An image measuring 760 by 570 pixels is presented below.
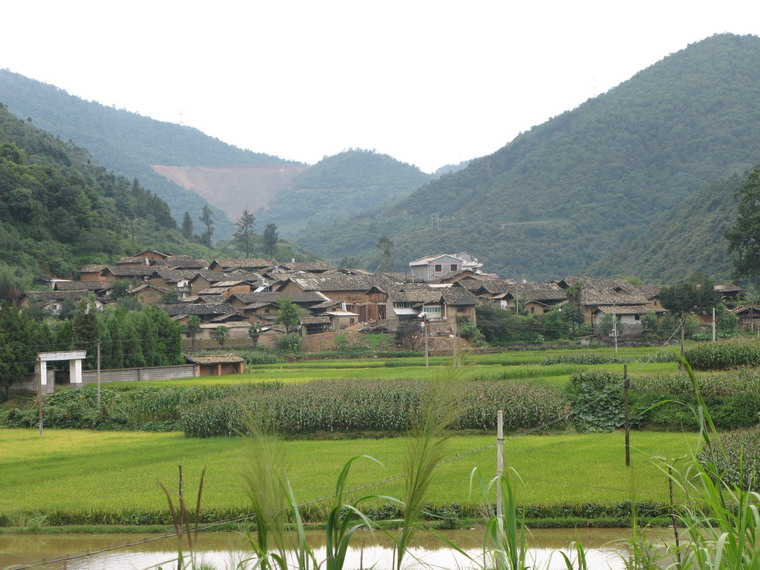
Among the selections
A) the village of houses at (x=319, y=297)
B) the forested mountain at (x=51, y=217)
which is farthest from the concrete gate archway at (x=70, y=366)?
the forested mountain at (x=51, y=217)

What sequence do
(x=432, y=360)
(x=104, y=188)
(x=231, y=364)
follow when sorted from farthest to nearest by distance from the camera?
(x=104, y=188) < (x=432, y=360) < (x=231, y=364)

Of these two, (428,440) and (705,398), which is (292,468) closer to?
(705,398)

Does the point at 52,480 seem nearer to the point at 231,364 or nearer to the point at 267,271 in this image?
the point at 231,364

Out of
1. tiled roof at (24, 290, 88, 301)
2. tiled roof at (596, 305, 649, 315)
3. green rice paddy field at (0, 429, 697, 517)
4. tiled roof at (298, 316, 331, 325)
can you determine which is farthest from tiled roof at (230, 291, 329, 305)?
green rice paddy field at (0, 429, 697, 517)

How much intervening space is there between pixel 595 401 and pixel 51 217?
53924mm

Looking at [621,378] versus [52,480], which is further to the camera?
[621,378]

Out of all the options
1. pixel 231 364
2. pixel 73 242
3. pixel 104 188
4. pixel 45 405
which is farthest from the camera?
pixel 104 188

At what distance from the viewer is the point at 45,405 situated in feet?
92.0

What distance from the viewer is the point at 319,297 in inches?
2237

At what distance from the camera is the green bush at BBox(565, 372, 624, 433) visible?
21.7 m

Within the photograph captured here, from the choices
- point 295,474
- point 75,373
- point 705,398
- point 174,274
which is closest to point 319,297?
point 174,274

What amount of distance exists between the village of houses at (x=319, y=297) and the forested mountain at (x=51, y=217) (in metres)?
2.82

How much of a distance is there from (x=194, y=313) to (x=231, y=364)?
14.7 meters

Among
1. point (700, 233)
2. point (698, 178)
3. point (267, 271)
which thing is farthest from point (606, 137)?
point (267, 271)
